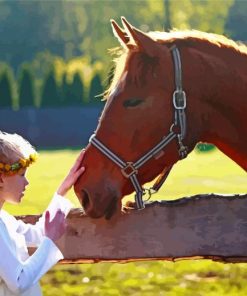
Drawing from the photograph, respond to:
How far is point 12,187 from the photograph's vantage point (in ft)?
7.54

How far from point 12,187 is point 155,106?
57 centimetres

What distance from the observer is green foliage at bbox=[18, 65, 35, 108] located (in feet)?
65.7

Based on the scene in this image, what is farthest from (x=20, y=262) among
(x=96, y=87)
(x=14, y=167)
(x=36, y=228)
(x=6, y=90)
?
(x=6, y=90)

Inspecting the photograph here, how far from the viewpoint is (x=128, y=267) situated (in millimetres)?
5926

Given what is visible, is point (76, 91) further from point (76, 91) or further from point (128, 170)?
point (128, 170)

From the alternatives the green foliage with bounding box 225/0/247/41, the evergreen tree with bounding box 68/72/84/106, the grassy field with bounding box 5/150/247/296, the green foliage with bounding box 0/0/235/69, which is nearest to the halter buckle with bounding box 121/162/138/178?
the grassy field with bounding box 5/150/247/296

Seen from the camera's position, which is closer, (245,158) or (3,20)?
(245,158)

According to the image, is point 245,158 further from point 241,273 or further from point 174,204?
point 241,273

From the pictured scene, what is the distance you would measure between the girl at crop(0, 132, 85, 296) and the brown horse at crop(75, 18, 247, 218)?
25 centimetres

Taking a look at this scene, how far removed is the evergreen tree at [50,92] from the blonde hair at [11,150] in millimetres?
17801

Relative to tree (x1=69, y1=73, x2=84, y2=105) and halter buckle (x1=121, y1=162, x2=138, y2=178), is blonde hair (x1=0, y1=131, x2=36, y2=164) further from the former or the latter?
tree (x1=69, y1=73, x2=84, y2=105)

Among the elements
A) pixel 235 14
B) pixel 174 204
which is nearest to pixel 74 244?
pixel 174 204

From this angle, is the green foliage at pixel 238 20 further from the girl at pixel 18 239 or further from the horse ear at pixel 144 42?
the girl at pixel 18 239

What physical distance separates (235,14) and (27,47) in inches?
275
